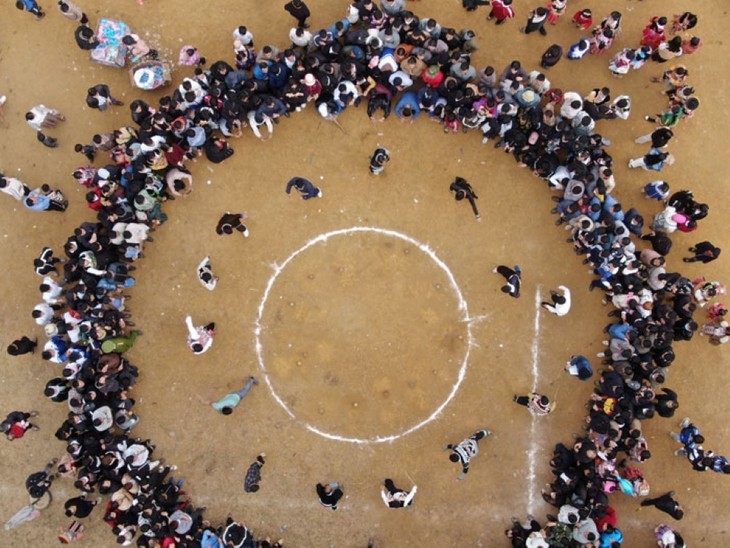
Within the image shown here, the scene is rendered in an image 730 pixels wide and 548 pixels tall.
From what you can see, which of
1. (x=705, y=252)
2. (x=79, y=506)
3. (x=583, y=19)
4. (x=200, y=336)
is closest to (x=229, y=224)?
(x=200, y=336)

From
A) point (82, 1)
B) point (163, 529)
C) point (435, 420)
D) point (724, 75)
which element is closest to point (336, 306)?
point (435, 420)

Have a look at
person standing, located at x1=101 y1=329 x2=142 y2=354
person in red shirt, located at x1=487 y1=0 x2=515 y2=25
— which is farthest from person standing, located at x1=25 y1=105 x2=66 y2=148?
person in red shirt, located at x1=487 y1=0 x2=515 y2=25

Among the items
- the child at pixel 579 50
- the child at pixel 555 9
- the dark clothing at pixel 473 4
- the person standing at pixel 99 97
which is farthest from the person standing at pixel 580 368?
the person standing at pixel 99 97

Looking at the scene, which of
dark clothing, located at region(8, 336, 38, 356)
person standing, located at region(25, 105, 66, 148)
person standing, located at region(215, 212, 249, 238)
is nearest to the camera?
dark clothing, located at region(8, 336, 38, 356)

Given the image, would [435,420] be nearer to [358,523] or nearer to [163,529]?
[358,523]

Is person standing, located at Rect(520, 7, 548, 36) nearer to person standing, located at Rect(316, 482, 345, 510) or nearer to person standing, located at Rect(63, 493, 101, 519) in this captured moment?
person standing, located at Rect(316, 482, 345, 510)
